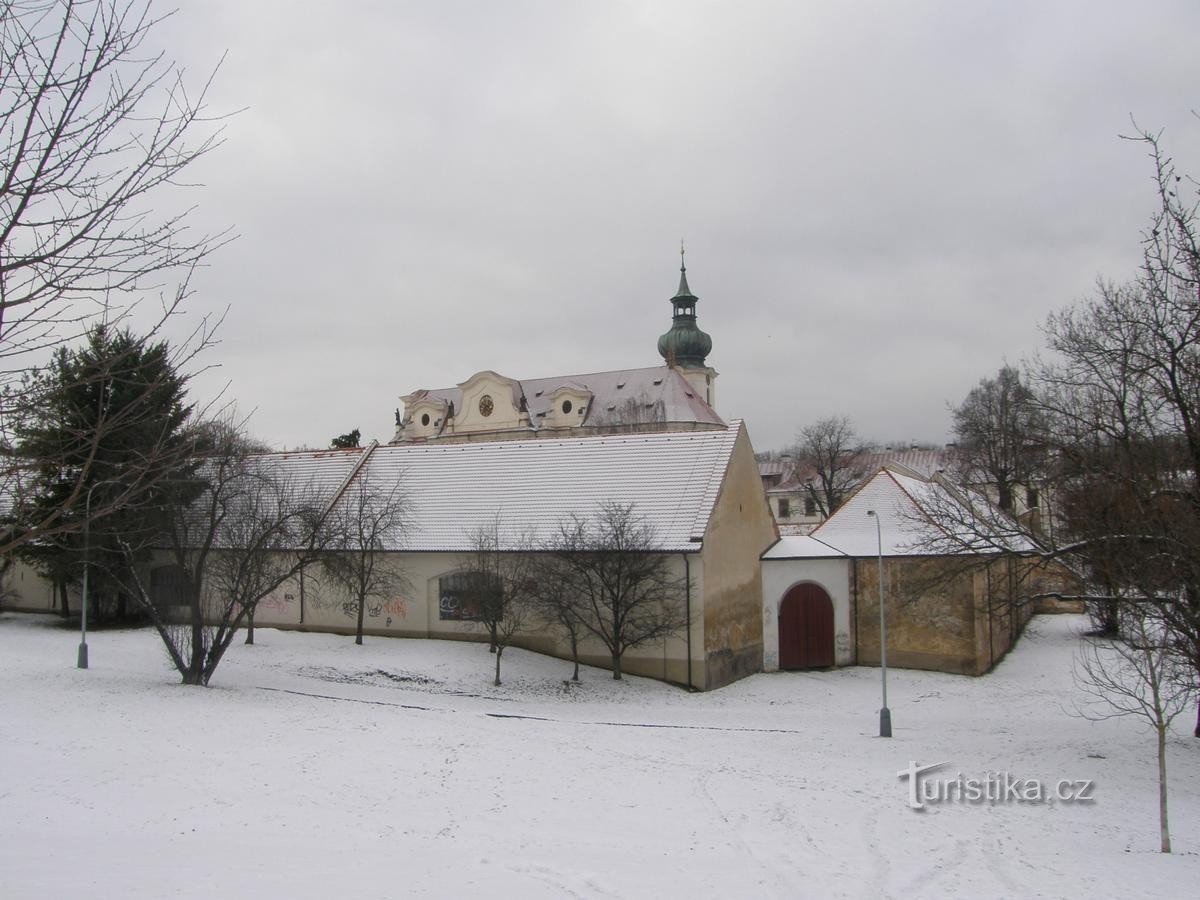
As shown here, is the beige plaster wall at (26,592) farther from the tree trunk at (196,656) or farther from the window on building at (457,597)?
the tree trunk at (196,656)

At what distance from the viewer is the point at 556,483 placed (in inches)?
1256

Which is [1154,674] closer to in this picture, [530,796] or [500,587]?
[530,796]

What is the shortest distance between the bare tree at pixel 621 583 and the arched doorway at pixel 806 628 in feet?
19.6

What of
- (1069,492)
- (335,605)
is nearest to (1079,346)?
(1069,492)

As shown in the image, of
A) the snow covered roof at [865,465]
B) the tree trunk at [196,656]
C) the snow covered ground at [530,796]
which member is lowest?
the snow covered ground at [530,796]

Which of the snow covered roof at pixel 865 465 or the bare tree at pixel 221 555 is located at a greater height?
the snow covered roof at pixel 865 465

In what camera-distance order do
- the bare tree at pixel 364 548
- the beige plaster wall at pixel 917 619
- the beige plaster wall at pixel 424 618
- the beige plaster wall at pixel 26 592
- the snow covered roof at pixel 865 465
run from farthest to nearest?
the snow covered roof at pixel 865 465
the beige plaster wall at pixel 26 592
the beige plaster wall at pixel 917 619
the bare tree at pixel 364 548
the beige plaster wall at pixel 424 618

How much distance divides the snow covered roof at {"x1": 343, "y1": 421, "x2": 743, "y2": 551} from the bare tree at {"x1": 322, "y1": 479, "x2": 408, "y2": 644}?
2.29ft

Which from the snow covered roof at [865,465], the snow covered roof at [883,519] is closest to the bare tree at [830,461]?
the snow covered roof at [865,465]

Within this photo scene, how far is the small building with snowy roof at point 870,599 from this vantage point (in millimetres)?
29828

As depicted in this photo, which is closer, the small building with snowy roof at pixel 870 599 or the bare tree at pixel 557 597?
the bare tree at pixel 557 597

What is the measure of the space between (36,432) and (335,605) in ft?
85.9

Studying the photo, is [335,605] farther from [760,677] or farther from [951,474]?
[951,474]

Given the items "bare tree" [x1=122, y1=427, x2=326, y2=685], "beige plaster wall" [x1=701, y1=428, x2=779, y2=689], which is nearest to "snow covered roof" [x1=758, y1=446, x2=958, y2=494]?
"beige plaster wall" [x1=701, y1=428, x2=779, y2=689]
